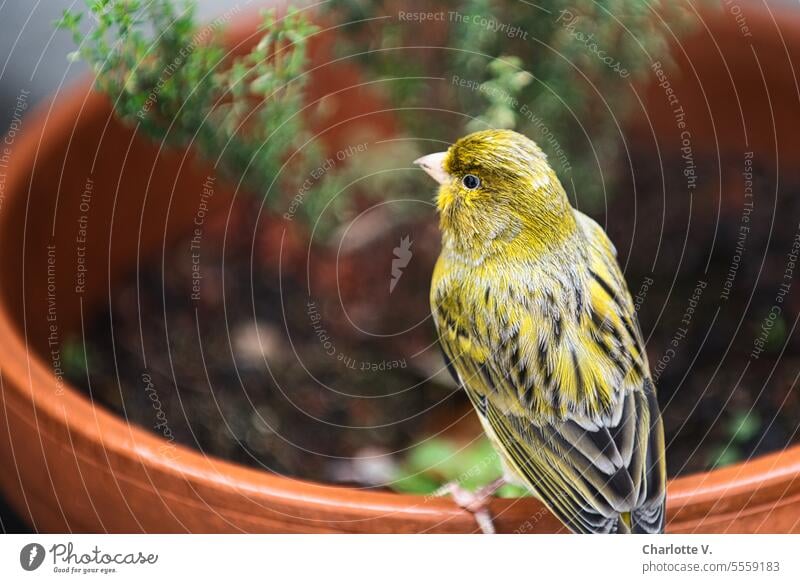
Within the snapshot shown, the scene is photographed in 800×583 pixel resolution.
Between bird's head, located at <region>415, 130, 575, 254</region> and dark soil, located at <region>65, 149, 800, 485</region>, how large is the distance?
9 cm

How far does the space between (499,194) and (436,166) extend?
50mm

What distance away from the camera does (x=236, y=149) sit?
0.66 metres

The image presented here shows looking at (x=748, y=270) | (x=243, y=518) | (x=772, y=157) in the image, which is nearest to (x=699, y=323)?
(x=748, y=270)

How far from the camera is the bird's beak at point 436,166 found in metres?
0.63

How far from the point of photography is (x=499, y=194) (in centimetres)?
62

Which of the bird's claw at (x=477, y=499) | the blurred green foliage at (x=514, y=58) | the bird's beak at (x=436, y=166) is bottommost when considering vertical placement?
the bird's claw at (x=477, y=499)

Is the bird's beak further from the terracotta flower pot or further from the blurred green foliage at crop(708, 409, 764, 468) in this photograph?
the blurred green foliage at crop(708, 409, 764, 468)

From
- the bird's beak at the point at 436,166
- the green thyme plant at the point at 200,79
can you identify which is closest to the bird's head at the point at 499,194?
the bird's beak at the point at 436,166

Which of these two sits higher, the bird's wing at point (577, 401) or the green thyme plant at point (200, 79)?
the green thyme plant at point (200, 79)

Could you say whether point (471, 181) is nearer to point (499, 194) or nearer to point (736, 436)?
point (499, 194)

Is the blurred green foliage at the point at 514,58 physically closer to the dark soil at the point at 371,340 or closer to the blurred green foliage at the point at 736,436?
the dark soil at the point at 371,340

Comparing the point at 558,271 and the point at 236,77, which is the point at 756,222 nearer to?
the point at 558,271
